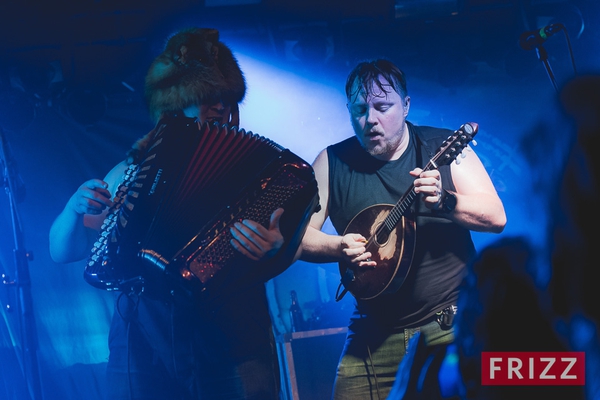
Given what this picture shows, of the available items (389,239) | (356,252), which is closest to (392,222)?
(389,239)

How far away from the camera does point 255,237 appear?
1.83 metres

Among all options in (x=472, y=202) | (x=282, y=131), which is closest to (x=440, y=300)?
(x=472, y=202)

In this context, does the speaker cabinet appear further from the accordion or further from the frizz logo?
→ the accordion

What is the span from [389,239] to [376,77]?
0.73m

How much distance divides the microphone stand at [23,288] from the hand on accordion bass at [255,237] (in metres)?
1.44

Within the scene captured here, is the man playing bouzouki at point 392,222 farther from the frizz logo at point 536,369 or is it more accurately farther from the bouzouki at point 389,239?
the frizz logo at point 536,369

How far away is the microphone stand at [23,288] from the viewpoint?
271 cm

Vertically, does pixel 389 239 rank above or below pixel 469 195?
below

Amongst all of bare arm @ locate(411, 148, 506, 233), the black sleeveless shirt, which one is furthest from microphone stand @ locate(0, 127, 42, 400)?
bare arm @ locate(411, 148, 506, 233)

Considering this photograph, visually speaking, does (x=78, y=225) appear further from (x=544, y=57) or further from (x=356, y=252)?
(x=544, y=57)

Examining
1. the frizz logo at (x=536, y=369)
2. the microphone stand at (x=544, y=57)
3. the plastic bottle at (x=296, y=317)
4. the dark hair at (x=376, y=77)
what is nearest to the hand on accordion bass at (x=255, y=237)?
the dark hair at (x=376, y=77)

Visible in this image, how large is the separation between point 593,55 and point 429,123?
89cm

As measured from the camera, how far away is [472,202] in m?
2.25

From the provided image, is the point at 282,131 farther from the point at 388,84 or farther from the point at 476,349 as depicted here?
the point at 476,349
